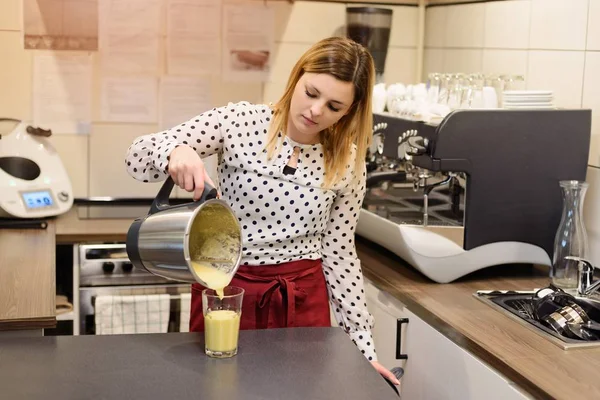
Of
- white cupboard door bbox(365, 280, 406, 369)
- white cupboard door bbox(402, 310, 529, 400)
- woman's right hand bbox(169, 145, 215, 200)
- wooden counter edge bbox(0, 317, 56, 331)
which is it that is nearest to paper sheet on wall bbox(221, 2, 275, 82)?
white cupboard door bbox(365, 280, 406, 369)

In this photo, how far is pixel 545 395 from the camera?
4.93ft

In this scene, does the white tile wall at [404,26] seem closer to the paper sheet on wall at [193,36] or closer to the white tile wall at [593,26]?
the paper sheet on wall at [193,36]

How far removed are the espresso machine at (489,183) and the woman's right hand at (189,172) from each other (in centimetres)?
78

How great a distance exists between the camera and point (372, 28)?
3131mm

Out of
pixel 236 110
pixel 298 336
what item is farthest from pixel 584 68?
pixel 298 336

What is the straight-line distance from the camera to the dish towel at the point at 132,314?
2.83 m

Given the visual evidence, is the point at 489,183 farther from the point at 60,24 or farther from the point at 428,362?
the point at 60,24

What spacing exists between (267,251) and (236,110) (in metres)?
0.31

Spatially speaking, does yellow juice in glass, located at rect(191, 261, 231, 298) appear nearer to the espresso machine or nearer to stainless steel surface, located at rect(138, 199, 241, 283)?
stainless steel surface, located at rect(138, 199, 241, 283)

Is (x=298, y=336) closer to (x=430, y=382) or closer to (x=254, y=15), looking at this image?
(x=430, y=382)

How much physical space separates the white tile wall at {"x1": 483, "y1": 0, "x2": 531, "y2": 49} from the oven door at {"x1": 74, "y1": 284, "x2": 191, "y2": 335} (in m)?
1.29

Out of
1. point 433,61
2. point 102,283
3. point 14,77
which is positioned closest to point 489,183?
point 433,61

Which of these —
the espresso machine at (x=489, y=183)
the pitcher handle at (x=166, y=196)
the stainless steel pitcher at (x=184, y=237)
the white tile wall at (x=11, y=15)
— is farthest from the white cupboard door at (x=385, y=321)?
the white tile wall at (x=11, y=15)

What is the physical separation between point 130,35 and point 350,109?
5.23 ft
